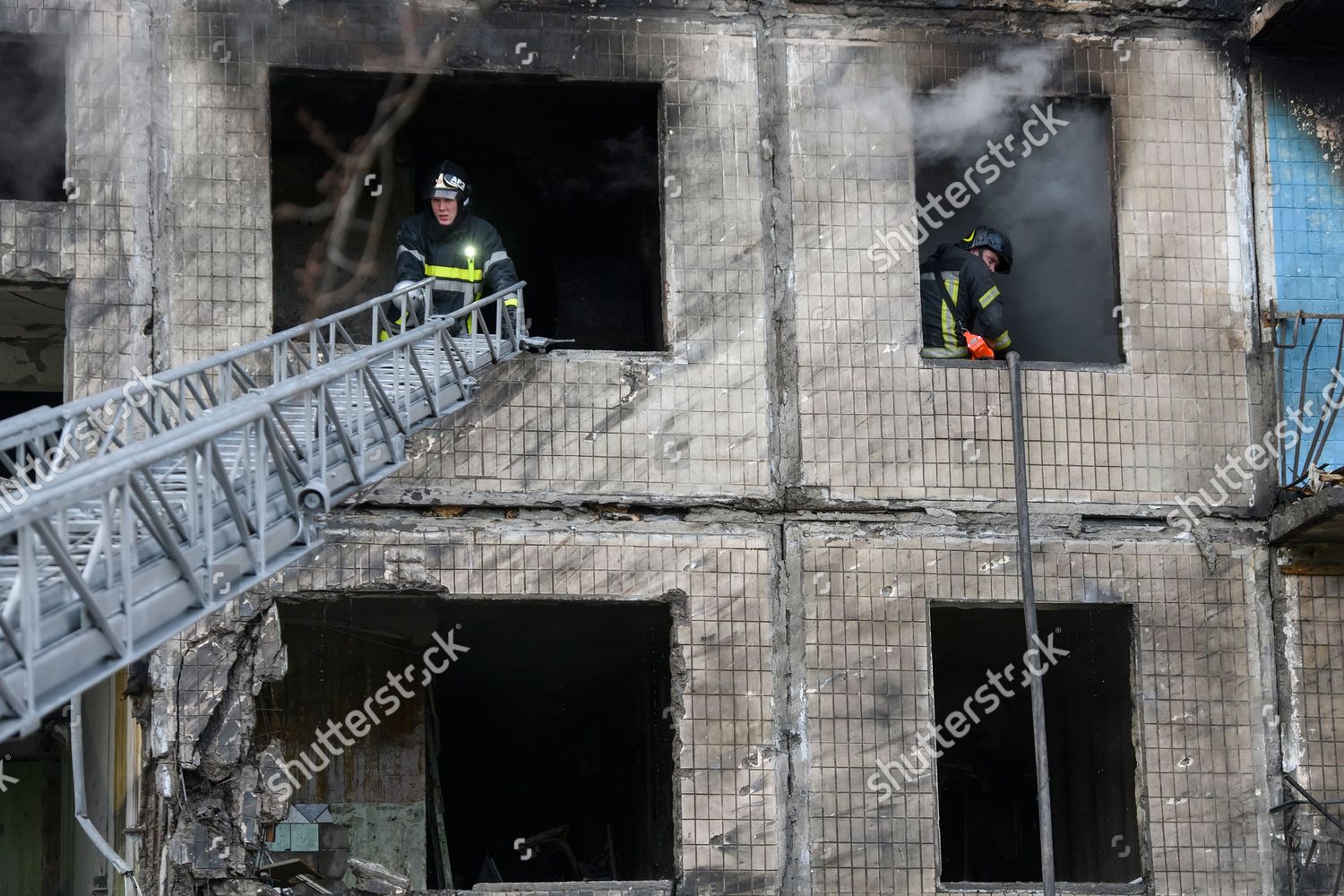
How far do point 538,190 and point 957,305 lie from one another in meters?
4.07

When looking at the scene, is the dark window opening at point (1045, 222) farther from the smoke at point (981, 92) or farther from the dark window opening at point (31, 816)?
the dark window opening at point (31, 816)

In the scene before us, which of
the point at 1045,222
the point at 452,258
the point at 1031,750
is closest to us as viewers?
the point at 452,258

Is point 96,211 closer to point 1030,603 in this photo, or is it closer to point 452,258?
point 452,258

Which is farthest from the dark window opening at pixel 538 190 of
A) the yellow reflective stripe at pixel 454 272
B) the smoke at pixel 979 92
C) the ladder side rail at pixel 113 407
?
the ladder side rail at pixel 113 407

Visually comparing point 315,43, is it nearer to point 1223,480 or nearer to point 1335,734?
point 1223,480

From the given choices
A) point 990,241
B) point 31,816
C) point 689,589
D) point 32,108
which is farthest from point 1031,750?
point 31,816

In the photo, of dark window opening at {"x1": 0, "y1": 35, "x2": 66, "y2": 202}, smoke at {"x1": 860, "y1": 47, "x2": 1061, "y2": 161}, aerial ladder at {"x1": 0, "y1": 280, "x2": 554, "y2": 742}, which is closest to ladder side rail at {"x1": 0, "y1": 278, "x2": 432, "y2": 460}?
aerial ladder at {"x1": 0, "y1": 280, "x2": 554, "y2": 742}

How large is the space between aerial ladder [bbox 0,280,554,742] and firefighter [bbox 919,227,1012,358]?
10.4ft

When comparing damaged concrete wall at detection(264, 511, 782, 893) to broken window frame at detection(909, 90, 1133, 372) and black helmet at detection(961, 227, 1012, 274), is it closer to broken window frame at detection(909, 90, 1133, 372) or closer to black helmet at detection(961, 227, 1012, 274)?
broken window frame at detection(909, 90, 1133, 372)

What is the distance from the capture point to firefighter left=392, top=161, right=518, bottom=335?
11172 millimetres

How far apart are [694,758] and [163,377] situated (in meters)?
3.83

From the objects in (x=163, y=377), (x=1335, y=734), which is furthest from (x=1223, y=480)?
(x=163, y=377)

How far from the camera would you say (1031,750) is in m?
14.5

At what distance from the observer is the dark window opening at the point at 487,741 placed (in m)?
11.9
